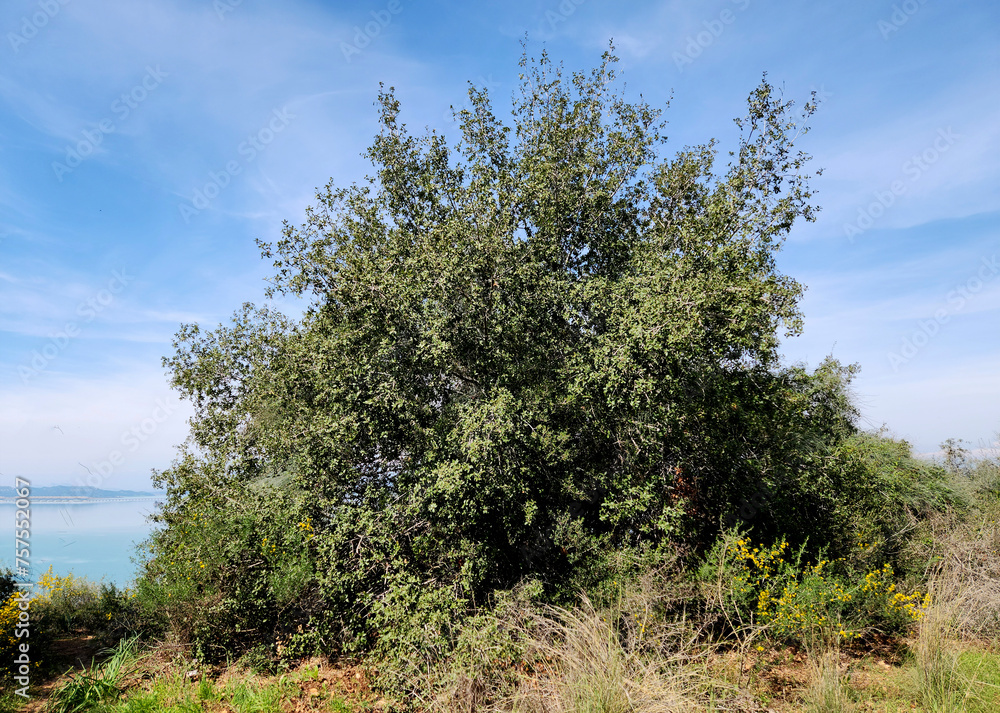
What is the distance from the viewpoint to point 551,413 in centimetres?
837

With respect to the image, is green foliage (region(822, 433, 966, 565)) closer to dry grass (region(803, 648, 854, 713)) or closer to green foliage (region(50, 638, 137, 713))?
dry grass (region(803, 648, 854, 713))

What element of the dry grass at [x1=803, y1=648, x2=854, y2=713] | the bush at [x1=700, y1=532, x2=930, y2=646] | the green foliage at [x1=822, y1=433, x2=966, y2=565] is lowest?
the dry grass at [x1=803, y1=648, x2=854, y2=713]

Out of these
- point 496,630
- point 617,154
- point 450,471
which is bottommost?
point 496,630

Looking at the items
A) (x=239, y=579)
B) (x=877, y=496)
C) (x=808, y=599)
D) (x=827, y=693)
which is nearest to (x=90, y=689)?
(x=239, y=579)

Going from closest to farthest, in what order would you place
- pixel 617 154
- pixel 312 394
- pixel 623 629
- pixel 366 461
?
pixel 623 629, pixel 366 461, pixel 312 394, pixel 617 154

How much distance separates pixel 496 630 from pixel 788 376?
27.5 ft

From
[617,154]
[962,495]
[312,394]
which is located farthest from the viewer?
[962,495]

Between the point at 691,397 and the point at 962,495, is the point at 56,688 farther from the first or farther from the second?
the point at 962,495

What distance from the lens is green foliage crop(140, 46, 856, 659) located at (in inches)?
291

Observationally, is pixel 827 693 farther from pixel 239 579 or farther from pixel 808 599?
pixel 239 579

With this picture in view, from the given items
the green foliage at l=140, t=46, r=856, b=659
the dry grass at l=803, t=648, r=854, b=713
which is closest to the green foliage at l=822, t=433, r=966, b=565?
the green foliage at l=140, t=46, r=856, b=659

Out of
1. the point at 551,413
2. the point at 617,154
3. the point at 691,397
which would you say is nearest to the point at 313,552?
the point at 551,413

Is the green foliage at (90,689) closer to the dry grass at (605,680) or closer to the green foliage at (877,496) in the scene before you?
the dry grass at (605,680)

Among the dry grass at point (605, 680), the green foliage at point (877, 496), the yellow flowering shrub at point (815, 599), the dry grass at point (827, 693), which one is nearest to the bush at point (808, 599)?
the yellow flowering shrub at point (815, 599)
